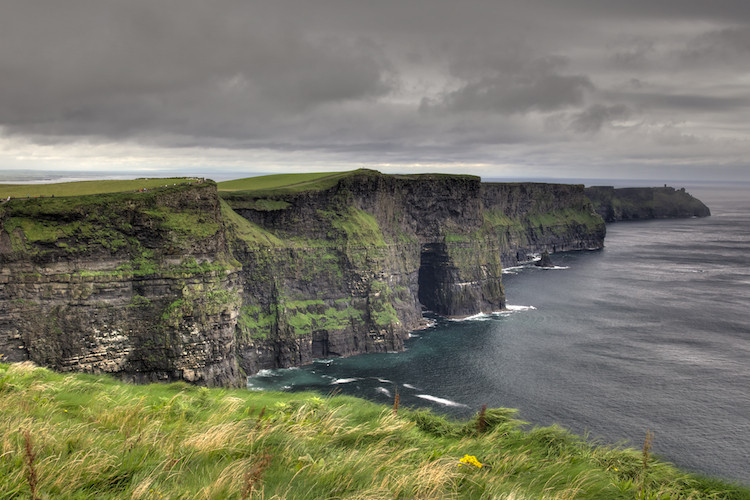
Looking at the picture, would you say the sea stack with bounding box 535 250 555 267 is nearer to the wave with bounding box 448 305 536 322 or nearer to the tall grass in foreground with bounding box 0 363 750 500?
the wave with bounding box 448 305 536 322

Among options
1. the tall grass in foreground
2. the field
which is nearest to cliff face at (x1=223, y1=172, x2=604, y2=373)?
the field

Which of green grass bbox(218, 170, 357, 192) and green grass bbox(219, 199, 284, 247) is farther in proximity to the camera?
green grass bbox(218, 170, 357, 192)

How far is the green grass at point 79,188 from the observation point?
57438mm

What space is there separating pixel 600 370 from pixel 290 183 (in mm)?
62803

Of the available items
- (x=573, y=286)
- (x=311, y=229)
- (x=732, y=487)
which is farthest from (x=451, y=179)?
(x=732, y=487)

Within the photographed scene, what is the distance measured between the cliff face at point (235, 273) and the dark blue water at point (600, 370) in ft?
23.7

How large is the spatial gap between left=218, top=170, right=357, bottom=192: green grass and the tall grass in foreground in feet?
249

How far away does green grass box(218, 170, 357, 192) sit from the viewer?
89688 mm

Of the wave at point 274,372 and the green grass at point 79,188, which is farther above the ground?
the green grass at point 79,188

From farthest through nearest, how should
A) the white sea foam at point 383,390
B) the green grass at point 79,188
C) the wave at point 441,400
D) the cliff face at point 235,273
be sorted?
1. the white sea foam at point 383,390
2. the wave at point 441,400
3. the green grass at point 79,188
4. the cliff face at point 235,273

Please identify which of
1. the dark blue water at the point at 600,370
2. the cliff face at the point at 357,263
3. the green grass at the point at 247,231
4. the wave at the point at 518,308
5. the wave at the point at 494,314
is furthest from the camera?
the wave at the point at 518,308

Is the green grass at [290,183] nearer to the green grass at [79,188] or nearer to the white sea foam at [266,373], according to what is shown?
the green grass at [79,188]

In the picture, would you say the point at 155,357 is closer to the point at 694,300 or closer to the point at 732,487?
the point at 732,487

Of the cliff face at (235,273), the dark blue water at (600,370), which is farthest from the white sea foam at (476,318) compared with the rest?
the cliff face at (235,273)
